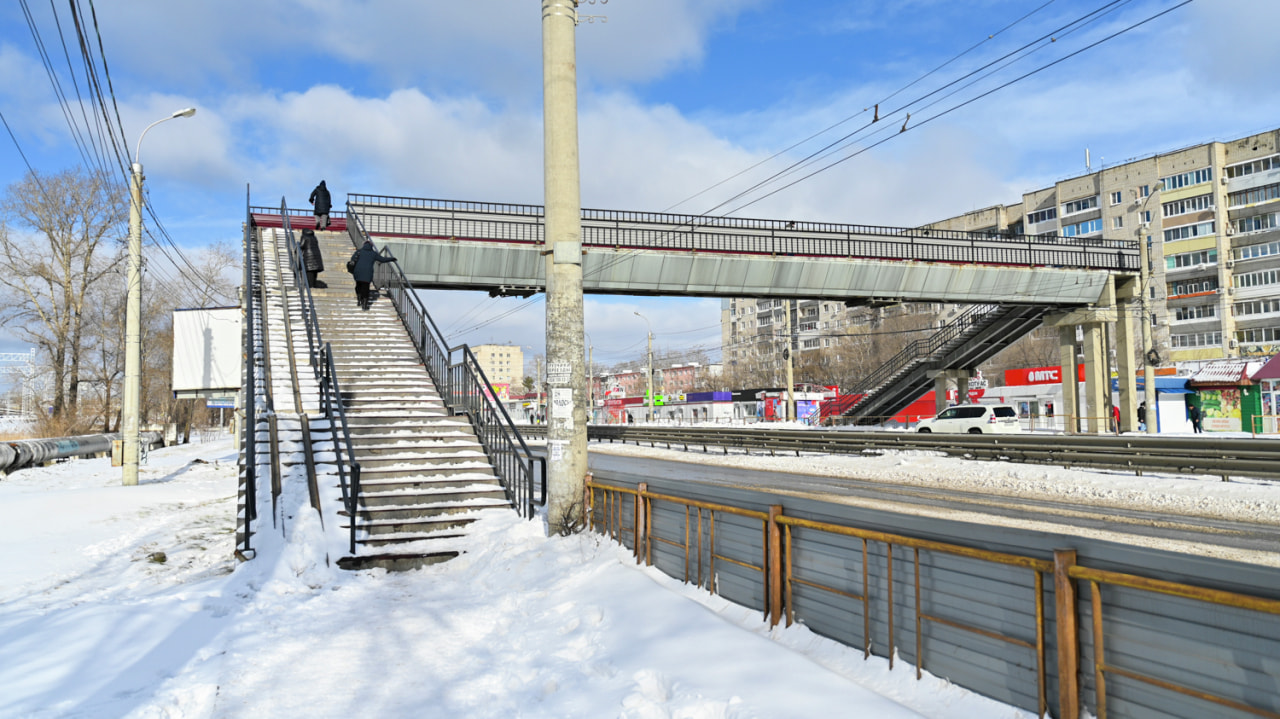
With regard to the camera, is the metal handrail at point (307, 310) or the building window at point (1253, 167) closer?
the metal handrail at point (307, 310)

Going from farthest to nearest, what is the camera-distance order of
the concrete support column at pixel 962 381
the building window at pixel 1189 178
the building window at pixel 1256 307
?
the building window at pixel 1189 178, the building window at pixel 1256 307, the concrete support column at pixel 962 381

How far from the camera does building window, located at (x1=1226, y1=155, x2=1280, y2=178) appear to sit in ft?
220

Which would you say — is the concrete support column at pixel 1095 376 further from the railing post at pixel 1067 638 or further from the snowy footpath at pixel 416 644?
the railing post at pixel 1067 638

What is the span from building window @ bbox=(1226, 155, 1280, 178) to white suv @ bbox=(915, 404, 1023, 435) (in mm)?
52701

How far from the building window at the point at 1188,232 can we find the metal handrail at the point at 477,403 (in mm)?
76193

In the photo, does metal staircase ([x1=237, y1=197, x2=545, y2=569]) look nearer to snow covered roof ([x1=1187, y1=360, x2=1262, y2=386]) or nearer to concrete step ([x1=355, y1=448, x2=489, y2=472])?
concrete step ([x1=355, y1=448, x2=489, y2=472])

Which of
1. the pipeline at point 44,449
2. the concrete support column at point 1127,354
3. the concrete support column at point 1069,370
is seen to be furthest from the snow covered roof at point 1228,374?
the pipeline at point 44,449

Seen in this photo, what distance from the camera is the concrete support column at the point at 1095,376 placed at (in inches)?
1423

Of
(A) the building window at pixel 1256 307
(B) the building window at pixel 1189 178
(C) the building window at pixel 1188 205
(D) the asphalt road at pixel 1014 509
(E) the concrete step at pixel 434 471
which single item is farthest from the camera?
(C) the building window at pixel 1188 205

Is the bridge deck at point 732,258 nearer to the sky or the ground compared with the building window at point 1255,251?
nearer to the ground

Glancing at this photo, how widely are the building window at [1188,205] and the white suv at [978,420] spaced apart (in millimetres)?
52478

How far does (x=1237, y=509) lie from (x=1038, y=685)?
1283 centimetres

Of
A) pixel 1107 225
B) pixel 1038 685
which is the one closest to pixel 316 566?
pixel 1038 685

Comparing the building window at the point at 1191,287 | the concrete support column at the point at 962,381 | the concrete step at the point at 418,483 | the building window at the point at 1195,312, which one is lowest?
the concrete step at the point at 418,483
